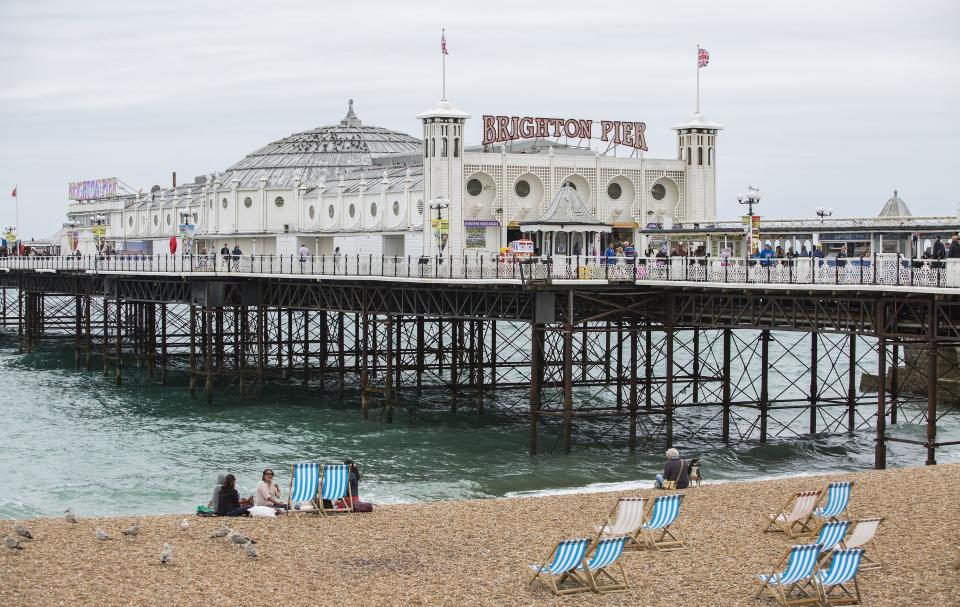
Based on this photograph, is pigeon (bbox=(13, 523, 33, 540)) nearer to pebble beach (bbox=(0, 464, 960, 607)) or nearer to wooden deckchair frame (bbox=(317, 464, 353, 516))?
pebble beach (bbox=(0, 464, 960, 607))

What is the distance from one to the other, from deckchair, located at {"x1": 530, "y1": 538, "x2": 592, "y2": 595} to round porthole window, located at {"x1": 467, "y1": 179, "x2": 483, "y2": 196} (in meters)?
34.1

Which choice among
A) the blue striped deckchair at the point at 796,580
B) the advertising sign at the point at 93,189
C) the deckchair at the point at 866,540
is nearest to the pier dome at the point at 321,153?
the advertising sign at the point at 93,189

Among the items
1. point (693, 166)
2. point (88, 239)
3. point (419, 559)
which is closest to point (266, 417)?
point (693, 166)

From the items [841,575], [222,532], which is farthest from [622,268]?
[841,575]

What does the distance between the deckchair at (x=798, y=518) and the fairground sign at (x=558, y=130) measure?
108 ft

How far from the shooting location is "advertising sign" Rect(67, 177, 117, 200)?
103 metres

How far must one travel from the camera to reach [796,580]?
59.3 feet

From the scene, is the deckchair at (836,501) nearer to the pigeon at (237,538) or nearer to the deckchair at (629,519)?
the deckchair at (629,519)

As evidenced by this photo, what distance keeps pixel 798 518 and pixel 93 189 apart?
306 ft

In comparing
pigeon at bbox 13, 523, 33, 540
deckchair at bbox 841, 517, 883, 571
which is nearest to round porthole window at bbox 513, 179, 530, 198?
deckchair at bbox 841, 517, 883, 571

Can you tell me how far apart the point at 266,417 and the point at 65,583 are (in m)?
31.6

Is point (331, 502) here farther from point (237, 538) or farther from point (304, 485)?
point (237, 538)

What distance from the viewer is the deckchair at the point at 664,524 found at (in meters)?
21.3

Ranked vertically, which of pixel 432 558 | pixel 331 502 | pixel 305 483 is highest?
pixel 305 483
